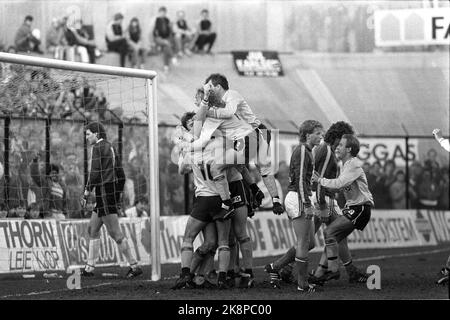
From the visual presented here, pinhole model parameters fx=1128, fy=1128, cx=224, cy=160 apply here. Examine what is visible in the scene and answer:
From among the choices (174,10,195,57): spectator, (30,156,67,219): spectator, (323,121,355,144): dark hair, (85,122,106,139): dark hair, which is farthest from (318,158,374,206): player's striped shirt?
(174,10,195,57): spectator

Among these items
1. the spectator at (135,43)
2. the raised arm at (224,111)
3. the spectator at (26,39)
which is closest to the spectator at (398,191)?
the spectator at (135,43)

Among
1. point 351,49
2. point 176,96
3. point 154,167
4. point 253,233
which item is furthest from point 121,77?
point 351,49

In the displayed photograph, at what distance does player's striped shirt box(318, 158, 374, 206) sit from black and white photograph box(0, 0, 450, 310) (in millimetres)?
18

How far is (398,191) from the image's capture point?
1064 inches

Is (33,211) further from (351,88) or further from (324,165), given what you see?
(351,88)

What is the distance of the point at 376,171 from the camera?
27078 mm

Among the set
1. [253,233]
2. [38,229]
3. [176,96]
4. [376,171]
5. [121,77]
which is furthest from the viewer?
[176,96]

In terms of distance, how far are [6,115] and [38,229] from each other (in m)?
1.71

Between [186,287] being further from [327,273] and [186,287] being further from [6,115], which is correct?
[6,115]

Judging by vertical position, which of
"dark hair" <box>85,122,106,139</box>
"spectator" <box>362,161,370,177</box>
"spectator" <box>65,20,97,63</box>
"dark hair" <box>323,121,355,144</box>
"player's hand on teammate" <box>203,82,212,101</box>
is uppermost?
"spectator" <box>65,20,97,63</box>

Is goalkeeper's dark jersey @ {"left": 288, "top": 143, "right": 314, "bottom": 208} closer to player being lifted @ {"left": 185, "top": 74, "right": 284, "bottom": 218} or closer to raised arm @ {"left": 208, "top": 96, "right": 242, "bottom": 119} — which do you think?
player being lifted @ {"left": 185, "top": 74, "right": 284, "bottom": 218}

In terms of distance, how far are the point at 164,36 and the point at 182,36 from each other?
2.03ft

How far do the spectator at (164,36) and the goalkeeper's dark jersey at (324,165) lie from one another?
20001 millimetres

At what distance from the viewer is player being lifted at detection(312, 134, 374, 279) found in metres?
12.9
